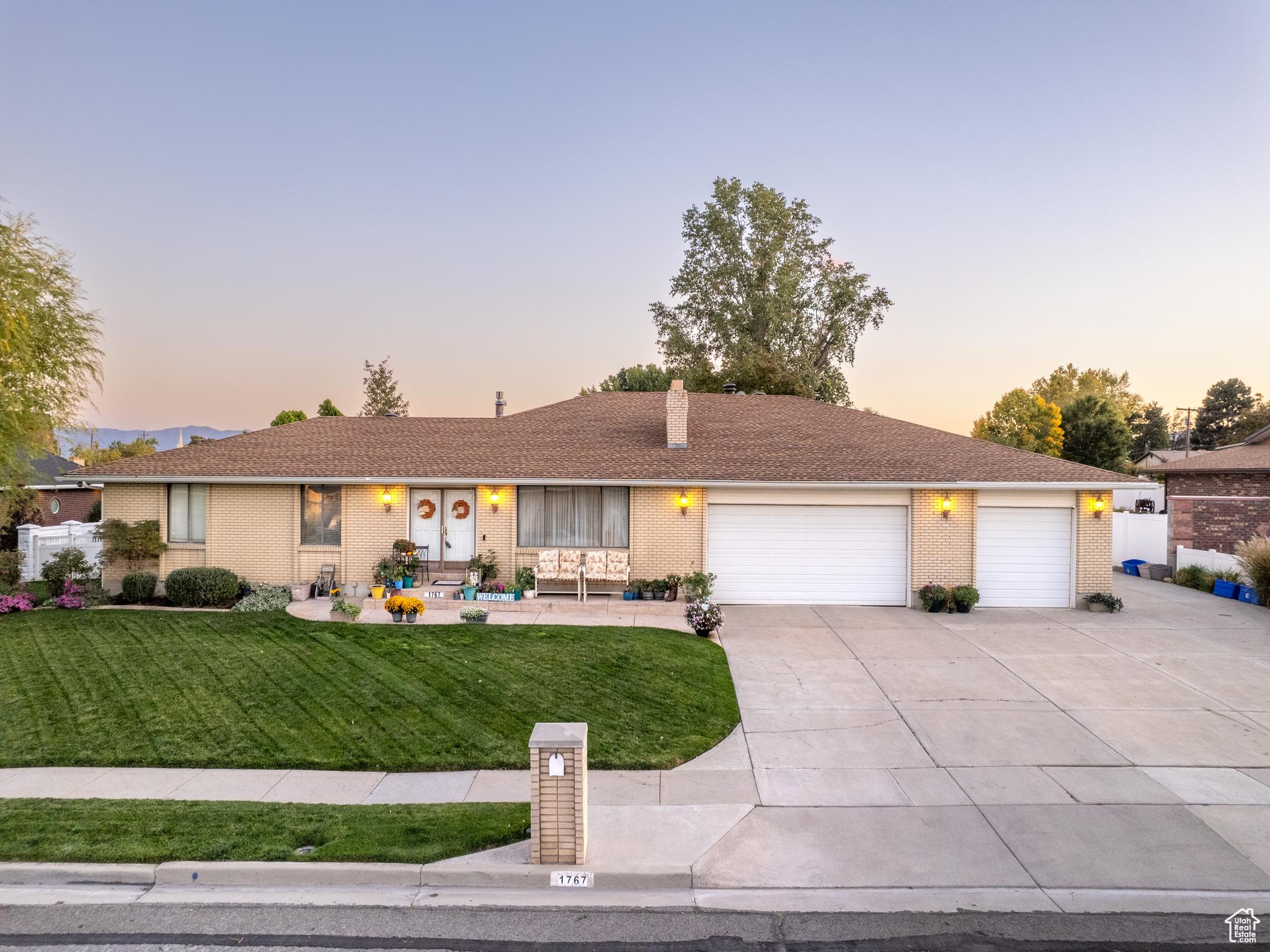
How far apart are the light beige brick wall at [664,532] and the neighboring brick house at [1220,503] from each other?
14.9 metres

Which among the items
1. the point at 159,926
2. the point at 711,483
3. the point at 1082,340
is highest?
the point at 1082,340

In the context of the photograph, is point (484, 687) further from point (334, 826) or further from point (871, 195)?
point (871, 195)

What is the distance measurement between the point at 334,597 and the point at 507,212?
1679 centimetres

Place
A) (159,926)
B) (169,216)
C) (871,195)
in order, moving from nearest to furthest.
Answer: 1. (159,926)
2. (169,216)
3. (871,195)

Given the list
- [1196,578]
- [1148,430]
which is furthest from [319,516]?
[1148,430]

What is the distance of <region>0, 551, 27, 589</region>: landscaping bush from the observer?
14.6 metres

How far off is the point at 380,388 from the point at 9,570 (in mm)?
27292

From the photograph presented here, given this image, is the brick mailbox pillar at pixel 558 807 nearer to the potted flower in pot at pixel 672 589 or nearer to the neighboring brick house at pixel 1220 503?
the potted flower in pot at pixel 672 589

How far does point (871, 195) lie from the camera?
2386 cm

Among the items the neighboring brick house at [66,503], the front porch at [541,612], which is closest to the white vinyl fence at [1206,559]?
the front porch at [541,612]

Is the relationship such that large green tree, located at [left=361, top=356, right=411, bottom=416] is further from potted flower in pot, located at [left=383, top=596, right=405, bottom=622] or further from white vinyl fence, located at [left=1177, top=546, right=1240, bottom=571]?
white vinyl fence, located at [left=1177, top=546, right=1240, bottom=571]

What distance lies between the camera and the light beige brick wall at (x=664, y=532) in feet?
46.7

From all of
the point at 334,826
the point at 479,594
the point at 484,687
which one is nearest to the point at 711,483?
the point at 479,594

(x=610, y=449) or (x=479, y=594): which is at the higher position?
(x=610, y=449)
